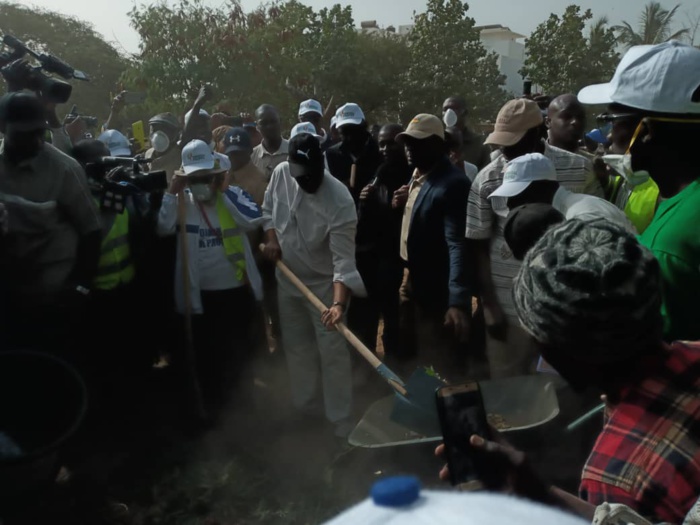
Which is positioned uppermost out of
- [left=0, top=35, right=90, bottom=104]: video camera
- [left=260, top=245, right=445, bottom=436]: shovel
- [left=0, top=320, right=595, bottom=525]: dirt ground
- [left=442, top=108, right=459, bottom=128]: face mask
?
[left=0, top=35, right=90, bottom=104]: video camera

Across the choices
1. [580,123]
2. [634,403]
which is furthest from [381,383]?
[634,403]

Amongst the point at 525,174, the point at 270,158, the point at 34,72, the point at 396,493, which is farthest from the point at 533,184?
the point at 270,158

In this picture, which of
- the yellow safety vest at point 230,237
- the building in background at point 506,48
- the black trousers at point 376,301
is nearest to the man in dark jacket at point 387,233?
the black trousers at point 376,301

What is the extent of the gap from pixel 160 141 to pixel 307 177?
295 cm

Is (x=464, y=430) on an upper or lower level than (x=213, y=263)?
upper

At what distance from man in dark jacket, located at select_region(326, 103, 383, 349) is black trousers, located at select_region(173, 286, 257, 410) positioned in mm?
970

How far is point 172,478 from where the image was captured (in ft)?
12.5

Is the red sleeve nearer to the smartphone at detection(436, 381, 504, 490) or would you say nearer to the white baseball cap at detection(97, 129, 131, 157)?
the smartphone at detection(436, 381, 504, 490)

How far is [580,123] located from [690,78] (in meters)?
2.94

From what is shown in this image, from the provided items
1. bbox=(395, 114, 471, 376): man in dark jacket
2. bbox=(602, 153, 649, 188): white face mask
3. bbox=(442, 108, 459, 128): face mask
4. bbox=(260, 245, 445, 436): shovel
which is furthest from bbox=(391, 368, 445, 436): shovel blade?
bbox=(442, 108, 459, 128): face mask

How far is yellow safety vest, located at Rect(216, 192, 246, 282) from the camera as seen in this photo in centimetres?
451

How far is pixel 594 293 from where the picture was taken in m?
1.24

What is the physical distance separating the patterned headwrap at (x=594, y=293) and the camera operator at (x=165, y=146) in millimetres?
5425

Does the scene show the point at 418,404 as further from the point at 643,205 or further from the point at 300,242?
the point at 300,242
